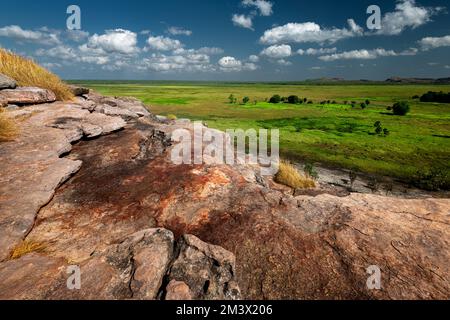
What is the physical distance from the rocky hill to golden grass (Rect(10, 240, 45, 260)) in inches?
0.7

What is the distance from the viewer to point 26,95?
28.3 ft

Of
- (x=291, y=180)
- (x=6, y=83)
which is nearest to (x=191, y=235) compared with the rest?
(x=291, y=180)

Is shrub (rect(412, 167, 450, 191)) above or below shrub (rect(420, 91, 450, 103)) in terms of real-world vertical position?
below

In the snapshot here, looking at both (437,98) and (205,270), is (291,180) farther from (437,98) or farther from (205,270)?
(437,98)

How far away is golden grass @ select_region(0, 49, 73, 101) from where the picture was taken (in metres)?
9.78

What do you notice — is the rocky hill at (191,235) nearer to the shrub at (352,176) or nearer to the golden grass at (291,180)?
the golden grass at (291,180)

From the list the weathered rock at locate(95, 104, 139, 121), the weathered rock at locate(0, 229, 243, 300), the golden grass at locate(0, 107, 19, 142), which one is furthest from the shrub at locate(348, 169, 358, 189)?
the golden grass at locate(0, 107, 19, 142)

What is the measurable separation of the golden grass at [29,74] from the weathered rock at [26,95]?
0.86 meters

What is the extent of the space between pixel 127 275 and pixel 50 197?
2.54 metres

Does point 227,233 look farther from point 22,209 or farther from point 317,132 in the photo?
point 317,132

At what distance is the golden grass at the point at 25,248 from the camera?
344cm

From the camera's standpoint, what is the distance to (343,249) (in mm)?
3691

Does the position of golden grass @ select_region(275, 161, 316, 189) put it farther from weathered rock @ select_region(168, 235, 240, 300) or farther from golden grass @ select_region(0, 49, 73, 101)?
golden grass @ select_region(0, 49, 73, 101)
